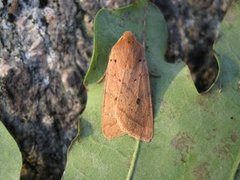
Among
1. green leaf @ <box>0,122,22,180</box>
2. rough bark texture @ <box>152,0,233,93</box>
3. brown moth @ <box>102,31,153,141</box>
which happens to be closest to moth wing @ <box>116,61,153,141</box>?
brown moth @ <box>102,31,153,141</box>

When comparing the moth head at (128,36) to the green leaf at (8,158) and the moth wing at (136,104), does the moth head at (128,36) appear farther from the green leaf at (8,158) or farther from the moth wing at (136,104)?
the green leaf at (8,158)

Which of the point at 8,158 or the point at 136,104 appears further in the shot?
the point at 136,104

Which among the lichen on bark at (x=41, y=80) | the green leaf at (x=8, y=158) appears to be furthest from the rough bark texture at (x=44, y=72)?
the green leaf at (x=8, y=158)

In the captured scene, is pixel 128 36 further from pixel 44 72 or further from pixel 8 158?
pixel 8 158

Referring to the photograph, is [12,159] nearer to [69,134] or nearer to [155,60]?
[69,134]

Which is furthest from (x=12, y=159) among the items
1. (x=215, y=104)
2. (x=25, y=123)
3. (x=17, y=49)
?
(x=215, y=104)

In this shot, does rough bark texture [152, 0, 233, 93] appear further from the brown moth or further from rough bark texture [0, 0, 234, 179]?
the brown moth

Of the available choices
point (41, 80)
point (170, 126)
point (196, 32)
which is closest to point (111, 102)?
point (170, 126)
